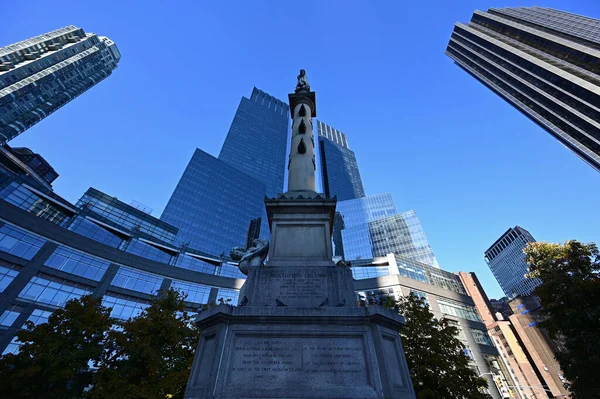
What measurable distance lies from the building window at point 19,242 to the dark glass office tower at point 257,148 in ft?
365

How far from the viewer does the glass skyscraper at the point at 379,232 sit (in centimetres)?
9975

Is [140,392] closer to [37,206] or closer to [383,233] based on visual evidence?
[37,206]

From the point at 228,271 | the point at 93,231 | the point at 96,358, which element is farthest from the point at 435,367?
the point at 93,231

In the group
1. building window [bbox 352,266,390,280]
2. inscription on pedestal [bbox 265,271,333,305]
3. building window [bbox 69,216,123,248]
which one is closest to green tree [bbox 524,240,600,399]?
inscription on pedestal [bbox 265,271,333,305]

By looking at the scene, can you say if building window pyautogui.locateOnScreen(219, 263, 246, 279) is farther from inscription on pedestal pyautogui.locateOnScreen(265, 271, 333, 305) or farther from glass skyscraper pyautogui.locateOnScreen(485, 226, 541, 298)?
glass skyscraper pyautogui.locateOnScreen(485, 226, 541, 298)

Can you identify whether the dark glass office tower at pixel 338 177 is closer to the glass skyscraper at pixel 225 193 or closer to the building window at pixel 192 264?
→ the glass skyscraper at pixel 225 193

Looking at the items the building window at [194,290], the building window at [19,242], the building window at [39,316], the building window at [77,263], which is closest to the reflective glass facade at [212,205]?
the building window at [194,290]

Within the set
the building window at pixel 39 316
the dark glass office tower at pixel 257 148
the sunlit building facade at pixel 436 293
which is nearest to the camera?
the building window at pixel 39 316

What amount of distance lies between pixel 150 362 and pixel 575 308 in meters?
23.6

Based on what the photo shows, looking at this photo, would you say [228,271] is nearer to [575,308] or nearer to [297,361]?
[575,308]

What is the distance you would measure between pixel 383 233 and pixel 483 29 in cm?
9125

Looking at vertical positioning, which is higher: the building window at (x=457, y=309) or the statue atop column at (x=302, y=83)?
the building window at (x=457, y=309)

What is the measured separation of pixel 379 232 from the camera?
110m

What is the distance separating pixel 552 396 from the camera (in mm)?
58625
